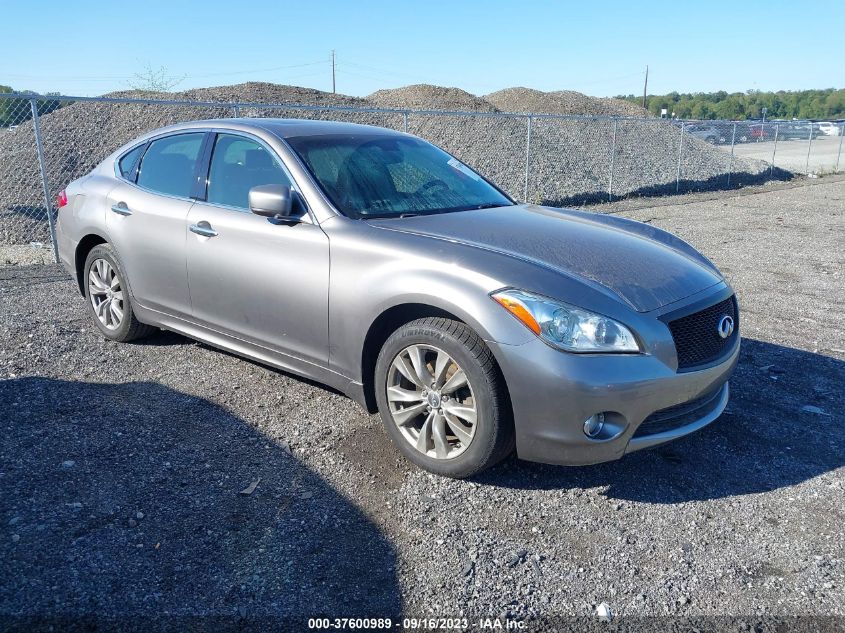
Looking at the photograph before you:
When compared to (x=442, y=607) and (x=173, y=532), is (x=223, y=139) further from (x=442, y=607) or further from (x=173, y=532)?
(x=442, y=607)

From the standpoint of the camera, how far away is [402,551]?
3.06 metres

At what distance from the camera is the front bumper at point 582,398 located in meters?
3.14

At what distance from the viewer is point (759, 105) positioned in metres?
92.8

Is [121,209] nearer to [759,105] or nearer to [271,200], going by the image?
[271,200]

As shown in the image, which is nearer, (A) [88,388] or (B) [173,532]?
(B) [173,532]

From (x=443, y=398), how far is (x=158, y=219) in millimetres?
2585

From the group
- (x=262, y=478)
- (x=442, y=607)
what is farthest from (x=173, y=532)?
(x=442, y=607)

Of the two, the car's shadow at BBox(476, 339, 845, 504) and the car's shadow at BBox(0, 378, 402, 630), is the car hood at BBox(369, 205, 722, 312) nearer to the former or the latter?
the car's shadow at BBox(476, 339, 845, 504)

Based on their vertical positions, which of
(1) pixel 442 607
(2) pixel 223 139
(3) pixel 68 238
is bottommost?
(1) pixel 442 607

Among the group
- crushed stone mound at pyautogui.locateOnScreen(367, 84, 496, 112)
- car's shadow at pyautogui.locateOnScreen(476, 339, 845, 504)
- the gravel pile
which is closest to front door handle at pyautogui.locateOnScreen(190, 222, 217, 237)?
car's shadow at pyautogui.locateOnScreen(476, 339, 845, 504)

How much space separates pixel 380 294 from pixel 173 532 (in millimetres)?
1478

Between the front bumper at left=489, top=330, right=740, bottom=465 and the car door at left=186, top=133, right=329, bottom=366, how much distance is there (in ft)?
4.09

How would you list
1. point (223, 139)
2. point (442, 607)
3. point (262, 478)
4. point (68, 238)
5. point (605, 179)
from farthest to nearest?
point (605, 179), point (68, 238), point (223, 139), point (262, 478), point (442, 607)

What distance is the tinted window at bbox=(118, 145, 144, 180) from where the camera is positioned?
5414 millimetres
